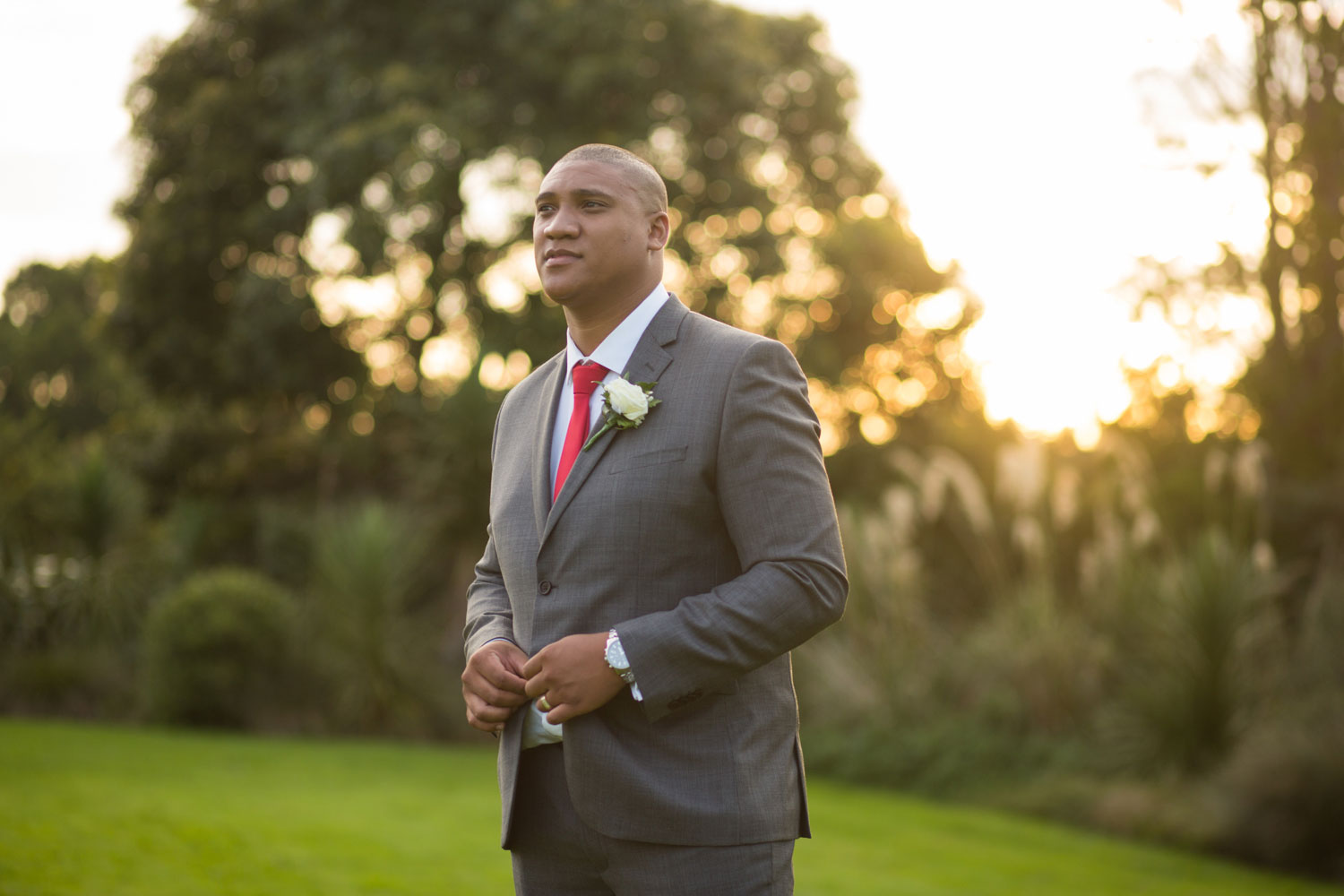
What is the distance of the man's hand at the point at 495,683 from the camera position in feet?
6.07

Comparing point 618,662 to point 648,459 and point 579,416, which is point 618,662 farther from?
point 579,416

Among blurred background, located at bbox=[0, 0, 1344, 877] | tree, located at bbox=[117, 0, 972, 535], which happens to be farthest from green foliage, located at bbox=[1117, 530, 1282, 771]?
tree, located at bbox=[117, 0, 972, 535]

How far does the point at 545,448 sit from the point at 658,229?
43 centimetres

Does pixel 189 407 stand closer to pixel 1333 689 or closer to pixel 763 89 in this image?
pixel 763 89

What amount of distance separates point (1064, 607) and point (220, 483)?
1400cm

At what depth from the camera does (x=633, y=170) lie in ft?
6.39

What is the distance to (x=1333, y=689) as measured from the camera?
709cm

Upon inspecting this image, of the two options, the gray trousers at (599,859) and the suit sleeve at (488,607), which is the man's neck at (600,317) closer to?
the suit sleeve at (488,607)

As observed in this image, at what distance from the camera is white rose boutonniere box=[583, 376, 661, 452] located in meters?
1.84

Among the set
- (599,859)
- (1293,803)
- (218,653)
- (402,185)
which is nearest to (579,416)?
(599,859)

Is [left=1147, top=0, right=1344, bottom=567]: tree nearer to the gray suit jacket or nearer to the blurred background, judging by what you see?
the blurred background

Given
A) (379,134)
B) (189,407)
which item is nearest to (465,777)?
(379,134)

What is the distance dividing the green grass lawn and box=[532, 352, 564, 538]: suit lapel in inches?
133

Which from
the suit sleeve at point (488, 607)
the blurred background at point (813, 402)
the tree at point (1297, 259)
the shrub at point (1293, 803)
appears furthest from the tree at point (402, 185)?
the suit sleeve at point (488, 607)
